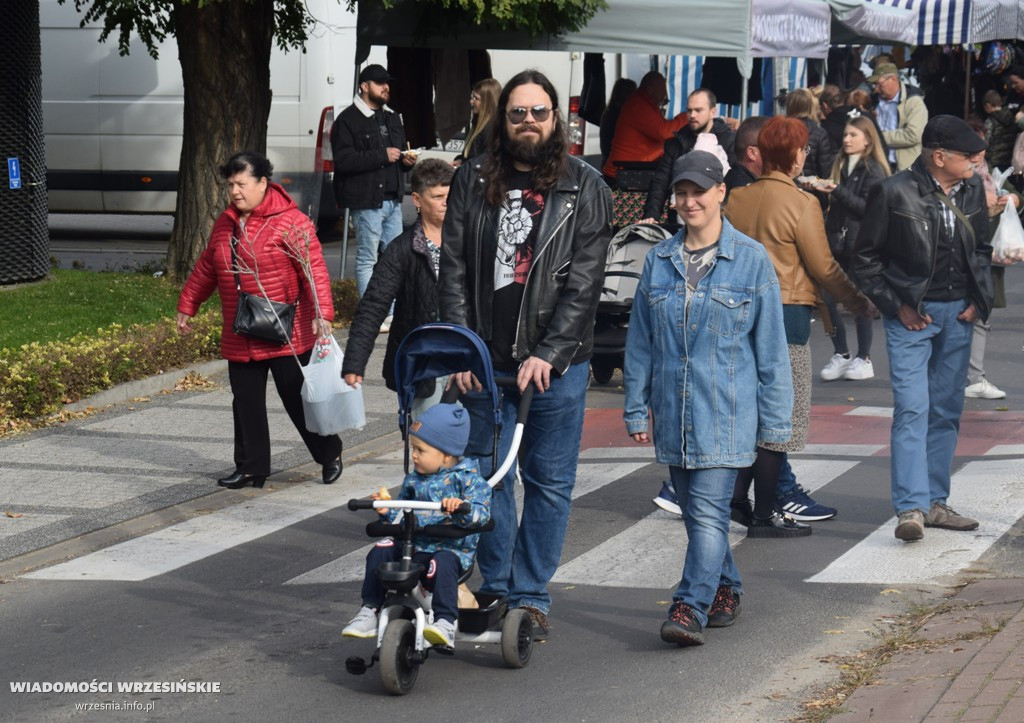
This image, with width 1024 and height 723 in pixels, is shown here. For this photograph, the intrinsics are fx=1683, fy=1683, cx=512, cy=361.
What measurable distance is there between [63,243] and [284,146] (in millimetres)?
3307

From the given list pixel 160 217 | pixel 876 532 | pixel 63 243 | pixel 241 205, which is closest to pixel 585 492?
pixel 876 532

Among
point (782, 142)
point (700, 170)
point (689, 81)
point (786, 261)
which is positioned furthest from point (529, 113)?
point (689, 81)

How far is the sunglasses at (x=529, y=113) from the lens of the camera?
5.88 metres

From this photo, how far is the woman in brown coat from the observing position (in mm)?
7902

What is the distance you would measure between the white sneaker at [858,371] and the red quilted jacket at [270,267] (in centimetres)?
485

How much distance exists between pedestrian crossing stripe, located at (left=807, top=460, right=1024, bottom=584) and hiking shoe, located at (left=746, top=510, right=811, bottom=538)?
32 centimetres

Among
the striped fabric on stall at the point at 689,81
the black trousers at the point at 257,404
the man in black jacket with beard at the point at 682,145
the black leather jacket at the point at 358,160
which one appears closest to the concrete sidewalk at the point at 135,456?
the black trousers at the point at 257,404

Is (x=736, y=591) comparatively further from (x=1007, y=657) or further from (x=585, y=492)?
(x=585, y=492)

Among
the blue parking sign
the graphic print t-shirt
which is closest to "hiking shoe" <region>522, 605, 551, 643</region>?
the graphic print t-shirt

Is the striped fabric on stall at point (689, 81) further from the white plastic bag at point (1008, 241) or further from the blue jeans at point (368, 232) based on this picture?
the white plastic bag at point (1008, 241)

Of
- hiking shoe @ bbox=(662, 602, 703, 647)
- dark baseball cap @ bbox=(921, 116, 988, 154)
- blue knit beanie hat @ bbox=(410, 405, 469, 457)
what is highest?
dark baseball cap @ bbox=(921, 116, 988, 154)

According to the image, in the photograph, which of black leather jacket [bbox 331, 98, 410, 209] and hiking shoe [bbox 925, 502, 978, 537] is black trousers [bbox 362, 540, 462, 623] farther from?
black leather jacket [bbox 331, 98, 410, 209]

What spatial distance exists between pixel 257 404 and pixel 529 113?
380 cm

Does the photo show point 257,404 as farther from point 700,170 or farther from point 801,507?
point 700,170
